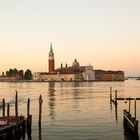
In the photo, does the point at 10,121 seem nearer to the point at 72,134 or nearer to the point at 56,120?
the point at 72,134

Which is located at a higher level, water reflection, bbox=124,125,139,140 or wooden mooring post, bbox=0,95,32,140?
wooden mooring post, bbox=0,95,32,140

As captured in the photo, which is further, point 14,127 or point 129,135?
point 129,135

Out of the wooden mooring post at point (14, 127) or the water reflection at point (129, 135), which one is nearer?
the wooden mooring post at point (14, 127)

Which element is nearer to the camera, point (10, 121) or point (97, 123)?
point (10, 121)

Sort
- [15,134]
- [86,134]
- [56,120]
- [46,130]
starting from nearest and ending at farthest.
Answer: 1. [15,134]
2. [86,134]
3. [46,130]
4. [56,120]

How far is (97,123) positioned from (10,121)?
9.45 meters

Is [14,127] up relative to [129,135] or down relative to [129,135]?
up

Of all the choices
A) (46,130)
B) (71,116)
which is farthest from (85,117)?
(46,130)

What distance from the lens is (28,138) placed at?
28.6 m

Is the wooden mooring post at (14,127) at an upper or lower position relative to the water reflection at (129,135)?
upper

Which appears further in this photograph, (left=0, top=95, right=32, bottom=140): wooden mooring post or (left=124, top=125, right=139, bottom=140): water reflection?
(left=124, top=125, right=139, bottom=140): water reflection

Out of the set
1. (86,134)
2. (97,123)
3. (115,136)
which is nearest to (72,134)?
(86,134)

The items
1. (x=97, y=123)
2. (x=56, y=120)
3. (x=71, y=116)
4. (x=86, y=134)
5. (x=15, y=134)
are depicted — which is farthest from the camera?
(x=71, y=116)

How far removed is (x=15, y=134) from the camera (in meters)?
27.2
